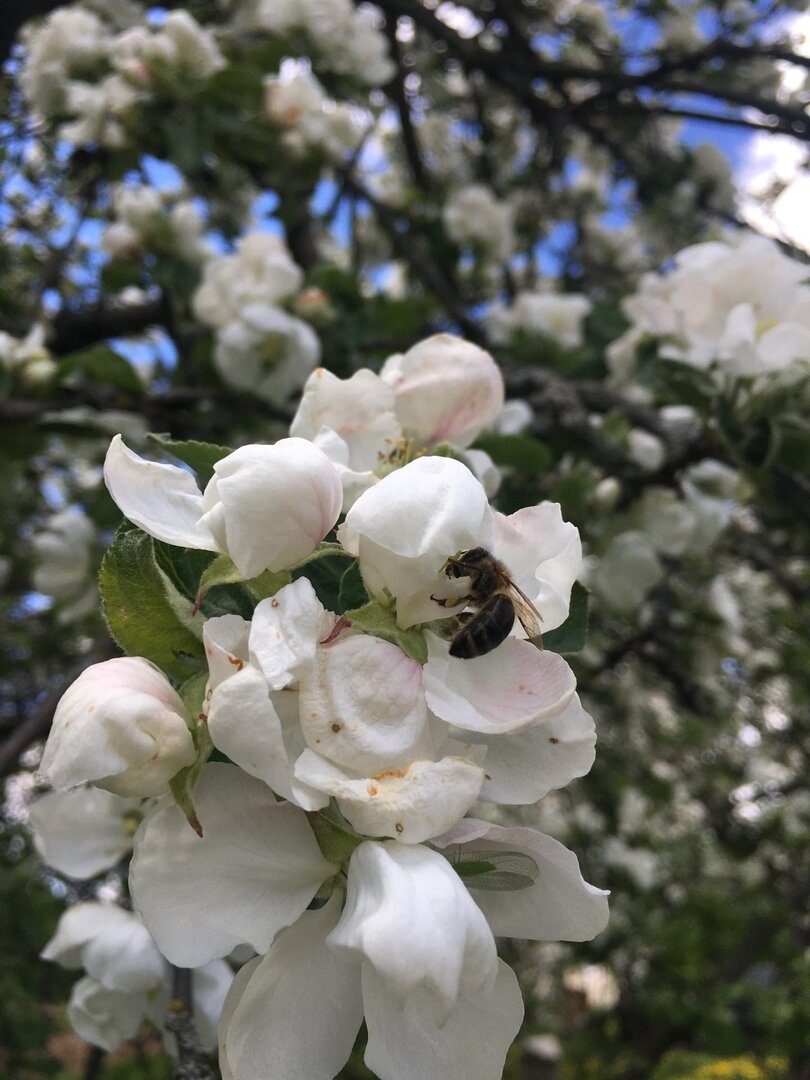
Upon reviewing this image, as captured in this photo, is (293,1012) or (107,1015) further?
(107,1015)

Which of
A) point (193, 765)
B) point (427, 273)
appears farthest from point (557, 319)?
point (193, 765)

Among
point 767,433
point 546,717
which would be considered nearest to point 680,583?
point 767,433

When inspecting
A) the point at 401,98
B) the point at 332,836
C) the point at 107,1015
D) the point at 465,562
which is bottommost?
the point at 107,1015

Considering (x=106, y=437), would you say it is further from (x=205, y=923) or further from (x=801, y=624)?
(x=801, y=624)

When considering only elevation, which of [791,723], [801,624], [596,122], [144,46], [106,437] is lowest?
A: [791,723]

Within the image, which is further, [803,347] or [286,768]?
[803,347]

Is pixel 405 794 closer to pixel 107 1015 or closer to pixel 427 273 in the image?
pixel 107 1015

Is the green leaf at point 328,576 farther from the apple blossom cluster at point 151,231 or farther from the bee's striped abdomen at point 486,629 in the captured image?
the apple blossom cluster at point 151,231

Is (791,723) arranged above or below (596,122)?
below
